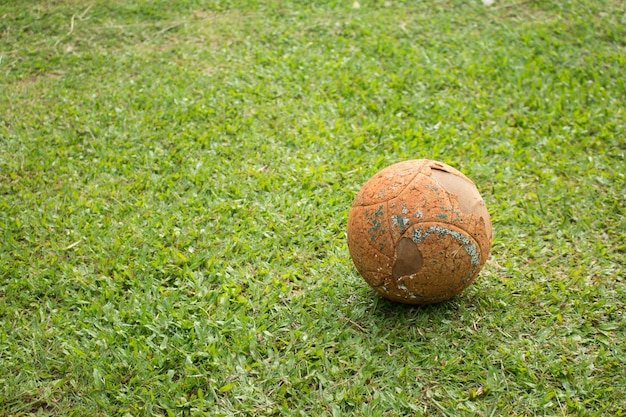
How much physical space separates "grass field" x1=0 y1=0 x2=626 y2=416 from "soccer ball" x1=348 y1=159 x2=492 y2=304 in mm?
A: 371

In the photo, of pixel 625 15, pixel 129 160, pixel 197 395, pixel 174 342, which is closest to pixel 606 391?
pixel 197 395

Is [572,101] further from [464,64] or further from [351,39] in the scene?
[351,39]

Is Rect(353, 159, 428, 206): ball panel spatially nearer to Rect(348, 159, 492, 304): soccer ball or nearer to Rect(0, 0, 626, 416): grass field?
Rect(348, 159, 492, 304): soccer ball

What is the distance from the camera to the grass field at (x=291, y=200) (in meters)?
3.15

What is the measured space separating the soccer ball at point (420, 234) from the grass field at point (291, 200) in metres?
0.37

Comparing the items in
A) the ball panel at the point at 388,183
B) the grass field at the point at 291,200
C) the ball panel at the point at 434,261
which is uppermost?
the ball panel at the point at 388,183

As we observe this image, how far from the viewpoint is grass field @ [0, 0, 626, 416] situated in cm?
315

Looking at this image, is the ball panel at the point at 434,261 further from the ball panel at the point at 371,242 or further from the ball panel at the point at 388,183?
the ball panel at the point at 388,183

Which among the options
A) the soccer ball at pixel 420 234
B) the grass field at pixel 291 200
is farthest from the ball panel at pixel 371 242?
the grass field at pixel 291 200

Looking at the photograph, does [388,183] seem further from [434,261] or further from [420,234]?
[434,261]

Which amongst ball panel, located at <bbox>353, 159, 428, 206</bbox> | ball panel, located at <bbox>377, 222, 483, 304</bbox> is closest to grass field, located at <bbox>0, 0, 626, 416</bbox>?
ball panel, located at <bbox>377, 222, 483, 304</bbox>

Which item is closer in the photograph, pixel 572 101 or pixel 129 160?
pixel 129 160

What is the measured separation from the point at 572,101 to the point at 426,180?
3034 mm

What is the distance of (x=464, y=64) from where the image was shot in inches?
238
